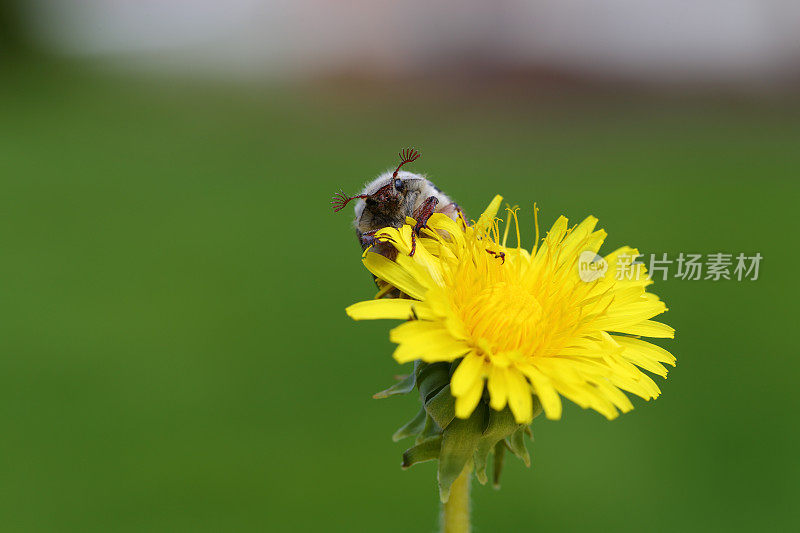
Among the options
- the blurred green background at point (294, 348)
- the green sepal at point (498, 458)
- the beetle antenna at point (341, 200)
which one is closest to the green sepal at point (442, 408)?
the green sepal at point (498, 458)

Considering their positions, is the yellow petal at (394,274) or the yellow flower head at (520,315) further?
the yellow petal at (394,274)

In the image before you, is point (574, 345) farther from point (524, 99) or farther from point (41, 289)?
point (524, 99)

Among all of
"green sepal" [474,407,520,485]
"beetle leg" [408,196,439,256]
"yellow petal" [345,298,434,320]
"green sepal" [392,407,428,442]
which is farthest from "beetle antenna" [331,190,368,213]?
"green sepal" [474,407,520,485]

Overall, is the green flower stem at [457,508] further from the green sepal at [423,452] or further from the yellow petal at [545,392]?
the yellow petal at [545,392]

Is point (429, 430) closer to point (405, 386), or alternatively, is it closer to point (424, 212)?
point (405, 386)

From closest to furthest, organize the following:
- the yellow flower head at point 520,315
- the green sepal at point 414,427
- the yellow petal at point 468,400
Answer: the yellow petal at point 468,400, the yellow flower head at point 520,315, the green sepal at point 414,427
